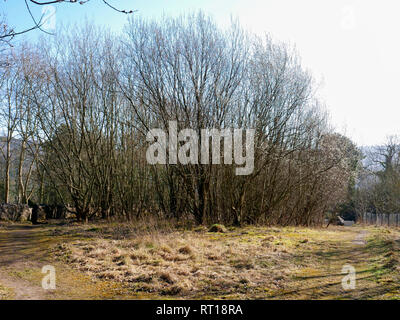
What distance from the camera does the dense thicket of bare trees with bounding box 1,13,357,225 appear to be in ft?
37.6

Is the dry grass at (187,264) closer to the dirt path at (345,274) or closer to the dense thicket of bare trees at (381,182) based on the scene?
the dirt path at (345,274)

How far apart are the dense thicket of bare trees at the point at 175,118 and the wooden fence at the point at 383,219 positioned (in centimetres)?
943

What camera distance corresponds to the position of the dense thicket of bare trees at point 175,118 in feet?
37.6

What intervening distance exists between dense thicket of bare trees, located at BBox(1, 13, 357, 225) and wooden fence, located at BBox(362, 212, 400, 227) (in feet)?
30.9

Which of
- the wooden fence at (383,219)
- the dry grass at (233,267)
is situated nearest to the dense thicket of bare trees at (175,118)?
the dry grass at (233,267)

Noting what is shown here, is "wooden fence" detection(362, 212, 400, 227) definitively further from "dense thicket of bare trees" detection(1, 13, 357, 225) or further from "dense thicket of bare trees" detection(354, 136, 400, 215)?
"dense thicket of bare trees" detection(1, 13, 357, 225)

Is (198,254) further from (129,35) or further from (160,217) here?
(129,35)

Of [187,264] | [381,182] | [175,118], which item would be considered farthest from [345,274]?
[381,182]

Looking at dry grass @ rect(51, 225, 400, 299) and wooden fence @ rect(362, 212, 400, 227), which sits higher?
dry grass @ rect(51, 225, 400, 299)

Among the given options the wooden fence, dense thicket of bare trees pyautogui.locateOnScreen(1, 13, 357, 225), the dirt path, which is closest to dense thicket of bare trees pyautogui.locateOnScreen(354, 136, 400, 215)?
the wooden fence

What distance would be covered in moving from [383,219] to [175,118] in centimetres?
2021

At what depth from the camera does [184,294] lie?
4320mm
